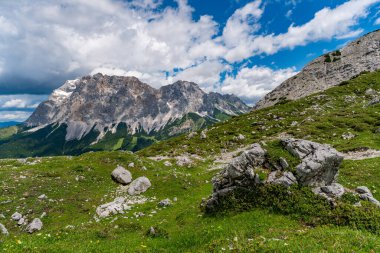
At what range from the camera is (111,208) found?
27.3 meters

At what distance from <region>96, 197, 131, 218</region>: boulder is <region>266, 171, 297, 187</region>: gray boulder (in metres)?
15.8

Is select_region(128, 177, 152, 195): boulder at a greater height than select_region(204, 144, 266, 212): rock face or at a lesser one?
lesser

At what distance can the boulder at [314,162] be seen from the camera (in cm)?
1977

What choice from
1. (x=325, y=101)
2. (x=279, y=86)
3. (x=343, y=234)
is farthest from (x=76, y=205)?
(x=279, y=86)

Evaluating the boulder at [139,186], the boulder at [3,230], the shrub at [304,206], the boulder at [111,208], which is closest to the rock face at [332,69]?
the boulder at [139,186]

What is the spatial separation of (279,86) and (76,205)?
139945 mm

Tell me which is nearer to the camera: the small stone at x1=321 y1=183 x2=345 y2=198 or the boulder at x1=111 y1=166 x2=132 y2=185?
the small stone at x1=321 y1=183 x2=345 y2=198

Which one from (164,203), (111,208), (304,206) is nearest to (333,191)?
(304,206)

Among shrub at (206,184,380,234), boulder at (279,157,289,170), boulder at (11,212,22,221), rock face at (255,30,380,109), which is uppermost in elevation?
rock face at (255,30,380,109)

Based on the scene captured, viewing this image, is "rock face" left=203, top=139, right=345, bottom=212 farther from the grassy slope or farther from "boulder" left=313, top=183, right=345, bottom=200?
the grassy slope

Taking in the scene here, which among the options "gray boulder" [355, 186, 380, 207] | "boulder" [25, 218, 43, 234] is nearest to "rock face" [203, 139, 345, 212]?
"gray boulder" [355, 186, 380, 207]

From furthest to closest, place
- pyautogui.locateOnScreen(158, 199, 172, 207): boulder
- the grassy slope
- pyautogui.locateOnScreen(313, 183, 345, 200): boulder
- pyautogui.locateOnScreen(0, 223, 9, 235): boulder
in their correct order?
the grassy slope
pyautogui.locateOnScreen(158, 199, 172, 207): boulder
pyautogui.locateOnScreen(0, 223, 9, 235): boulder
pyautogui.locateOnScreen(313, 183, 345, 200): boulder

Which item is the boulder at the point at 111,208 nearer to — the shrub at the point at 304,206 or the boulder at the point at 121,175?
the boulder at the point at 121,175

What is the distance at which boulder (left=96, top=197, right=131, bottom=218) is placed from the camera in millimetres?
26438
